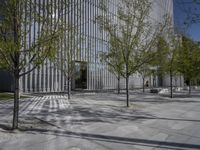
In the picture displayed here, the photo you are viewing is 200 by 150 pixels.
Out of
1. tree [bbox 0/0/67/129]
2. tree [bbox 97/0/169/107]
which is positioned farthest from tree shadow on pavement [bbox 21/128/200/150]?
tree [bbox 97/0/169/107]

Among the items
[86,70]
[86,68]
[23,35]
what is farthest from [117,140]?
[86,70]

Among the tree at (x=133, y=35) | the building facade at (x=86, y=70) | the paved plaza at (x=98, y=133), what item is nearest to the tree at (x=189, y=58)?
the building facade at (x=86, y=70)

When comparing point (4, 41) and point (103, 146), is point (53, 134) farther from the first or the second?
point (4, 41)

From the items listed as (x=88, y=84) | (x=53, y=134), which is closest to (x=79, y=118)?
(x=53, y=134)

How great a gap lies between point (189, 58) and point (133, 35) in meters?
11.8

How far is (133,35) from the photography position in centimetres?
1675

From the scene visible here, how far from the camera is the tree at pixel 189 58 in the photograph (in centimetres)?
2584

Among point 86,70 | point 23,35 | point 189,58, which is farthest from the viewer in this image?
point 86,70

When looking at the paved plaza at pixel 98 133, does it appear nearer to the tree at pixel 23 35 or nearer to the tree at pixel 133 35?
the tree at pixel 23 35

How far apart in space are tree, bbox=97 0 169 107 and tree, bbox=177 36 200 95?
9335 mm

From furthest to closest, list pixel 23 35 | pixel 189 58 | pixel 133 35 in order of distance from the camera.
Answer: pixel 189 58 → pixel 133 35 → pixel 23 35

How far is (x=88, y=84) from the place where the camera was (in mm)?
39938

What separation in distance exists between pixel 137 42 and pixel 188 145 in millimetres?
9924

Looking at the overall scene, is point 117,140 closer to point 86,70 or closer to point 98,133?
point 98,133
